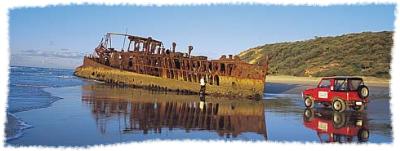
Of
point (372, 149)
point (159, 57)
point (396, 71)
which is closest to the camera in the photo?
point (372, 149)

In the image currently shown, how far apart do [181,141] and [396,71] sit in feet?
12.2

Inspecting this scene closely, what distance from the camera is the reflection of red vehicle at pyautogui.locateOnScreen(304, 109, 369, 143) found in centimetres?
755

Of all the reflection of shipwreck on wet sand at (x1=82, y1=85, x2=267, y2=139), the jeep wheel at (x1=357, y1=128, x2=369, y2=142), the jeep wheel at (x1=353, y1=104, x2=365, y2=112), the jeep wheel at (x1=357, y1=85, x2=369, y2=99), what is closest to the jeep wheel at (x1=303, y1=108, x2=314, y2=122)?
the reflection of shipwreck on wet sand at (x1=82, y1=85, x2=267, y2=139)

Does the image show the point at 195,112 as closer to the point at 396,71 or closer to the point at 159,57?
the point at 396,71

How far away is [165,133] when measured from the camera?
7.55 meters

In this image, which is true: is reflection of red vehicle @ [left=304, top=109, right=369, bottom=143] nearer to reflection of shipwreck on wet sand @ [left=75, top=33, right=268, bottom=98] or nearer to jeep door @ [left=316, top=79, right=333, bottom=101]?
jeep door @ [left=316, top=79, right=333, bottom=101]

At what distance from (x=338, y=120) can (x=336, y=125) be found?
2.88ft

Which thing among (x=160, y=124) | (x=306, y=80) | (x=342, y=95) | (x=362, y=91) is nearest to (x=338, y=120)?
(x=362, y=91)

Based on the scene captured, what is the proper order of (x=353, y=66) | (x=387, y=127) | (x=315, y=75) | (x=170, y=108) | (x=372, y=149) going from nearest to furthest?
(x=372, y=149) → (x=387, y=127) → (x=170, y=108) → (x=353, y=66) → (x=315, y=75)

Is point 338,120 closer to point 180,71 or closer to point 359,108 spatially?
point 359,108

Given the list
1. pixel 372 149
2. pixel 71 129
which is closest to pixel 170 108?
pixel 71 129

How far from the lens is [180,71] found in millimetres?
19047

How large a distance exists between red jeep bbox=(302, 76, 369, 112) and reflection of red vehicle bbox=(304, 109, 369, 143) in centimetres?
25

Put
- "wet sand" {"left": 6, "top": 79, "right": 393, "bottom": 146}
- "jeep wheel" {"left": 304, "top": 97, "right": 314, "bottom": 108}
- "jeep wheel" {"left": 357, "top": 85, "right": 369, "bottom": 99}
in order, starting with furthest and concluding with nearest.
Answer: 1. "jeep wheel" {"left": 304, "top": 97, "right": 314, "bottom": 108}
2. "jeep wheel" {"left": 357, "top": 85, "right": 369, "bottom": 99}
3. "wet sand" {"left": 6, "top": 79, "right": 393, "bottom": 146}
